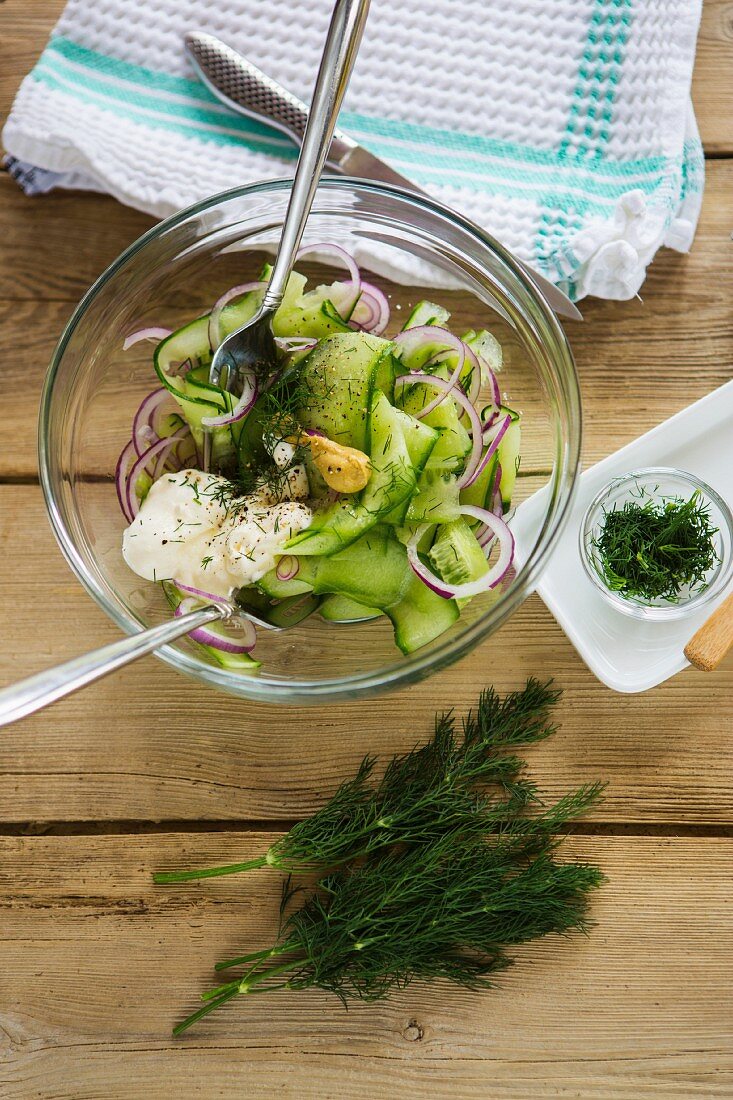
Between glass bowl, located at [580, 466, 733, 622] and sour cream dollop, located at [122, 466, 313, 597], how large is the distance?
477mm

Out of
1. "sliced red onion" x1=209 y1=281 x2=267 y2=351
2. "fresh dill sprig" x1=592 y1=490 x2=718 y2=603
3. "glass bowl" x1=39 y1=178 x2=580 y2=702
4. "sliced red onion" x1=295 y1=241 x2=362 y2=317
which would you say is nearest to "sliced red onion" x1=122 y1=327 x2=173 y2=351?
"glass bowl" x1=39 y1=178 x2=580 y2=702

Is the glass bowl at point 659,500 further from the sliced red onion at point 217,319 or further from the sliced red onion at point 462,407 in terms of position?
the sliced red onion at point 217,319

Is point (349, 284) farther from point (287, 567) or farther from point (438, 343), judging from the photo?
point (287, 567)

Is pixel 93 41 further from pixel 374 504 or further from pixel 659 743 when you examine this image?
pixel 659 743

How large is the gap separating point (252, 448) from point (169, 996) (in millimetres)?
→ 894

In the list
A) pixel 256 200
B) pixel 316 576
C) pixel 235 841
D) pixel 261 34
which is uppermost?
pixel 261 34

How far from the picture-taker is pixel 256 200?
1187 mm

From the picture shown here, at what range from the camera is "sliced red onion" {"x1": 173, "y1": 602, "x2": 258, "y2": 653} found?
109 centimetres

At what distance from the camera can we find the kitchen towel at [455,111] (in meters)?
1.34

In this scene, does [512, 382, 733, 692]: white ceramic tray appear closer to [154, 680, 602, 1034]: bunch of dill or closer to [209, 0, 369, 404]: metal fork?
[154, 680, 602, 1034]: bunch of dill

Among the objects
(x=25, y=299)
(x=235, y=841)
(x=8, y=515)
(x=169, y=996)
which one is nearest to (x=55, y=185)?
(x=25, y=299)

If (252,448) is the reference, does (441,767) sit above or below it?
below

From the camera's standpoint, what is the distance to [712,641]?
124 cm

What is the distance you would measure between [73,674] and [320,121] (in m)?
0.68
